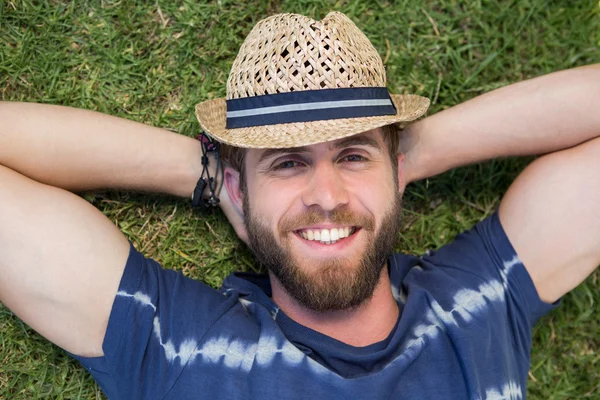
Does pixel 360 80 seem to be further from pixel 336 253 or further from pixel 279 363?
pixel 279 363

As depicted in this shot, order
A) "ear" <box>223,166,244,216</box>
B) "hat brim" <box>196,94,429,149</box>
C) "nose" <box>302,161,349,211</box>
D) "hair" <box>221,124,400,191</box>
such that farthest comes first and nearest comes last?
1. "ear" <box>223,166,244,216</box>
2. "hair" <box>221,124,400,191</box>
3. "nose" <box>302,161,349,211</box>
4. "hat brim" <box>196,94,429,149</box>

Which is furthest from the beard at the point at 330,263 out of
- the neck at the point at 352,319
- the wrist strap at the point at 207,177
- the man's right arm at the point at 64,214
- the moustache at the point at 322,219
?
the man's right arm at the point at 64,214

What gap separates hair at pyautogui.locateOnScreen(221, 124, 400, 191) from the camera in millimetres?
2617

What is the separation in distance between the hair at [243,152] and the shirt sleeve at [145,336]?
1.87 ft

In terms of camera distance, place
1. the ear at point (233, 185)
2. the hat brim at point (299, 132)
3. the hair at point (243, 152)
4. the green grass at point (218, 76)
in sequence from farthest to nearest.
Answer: the green grass at point (218, 76) → the ear at point (233, 185) → the hair at point (243, 152) → the hat brim at point (299, 132)

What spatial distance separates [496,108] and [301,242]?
3.71 ft

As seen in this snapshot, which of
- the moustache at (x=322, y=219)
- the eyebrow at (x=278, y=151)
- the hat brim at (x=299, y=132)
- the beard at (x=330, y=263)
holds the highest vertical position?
the hat brim at (x=299, y=132)

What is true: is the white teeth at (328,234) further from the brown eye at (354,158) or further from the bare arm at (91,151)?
the bare arm at (91,151)

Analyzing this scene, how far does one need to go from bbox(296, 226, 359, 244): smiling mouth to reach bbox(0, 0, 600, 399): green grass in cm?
74

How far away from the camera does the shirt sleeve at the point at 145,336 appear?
2.41m

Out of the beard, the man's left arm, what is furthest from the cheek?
the man's left arm

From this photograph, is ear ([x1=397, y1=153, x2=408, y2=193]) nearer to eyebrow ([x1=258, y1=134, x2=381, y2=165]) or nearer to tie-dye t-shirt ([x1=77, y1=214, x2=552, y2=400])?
eyebrow ([x1=258, y1=134, x2=381, y2=165])

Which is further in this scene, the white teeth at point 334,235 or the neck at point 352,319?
the neck at point 352,319

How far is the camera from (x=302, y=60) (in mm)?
2318
